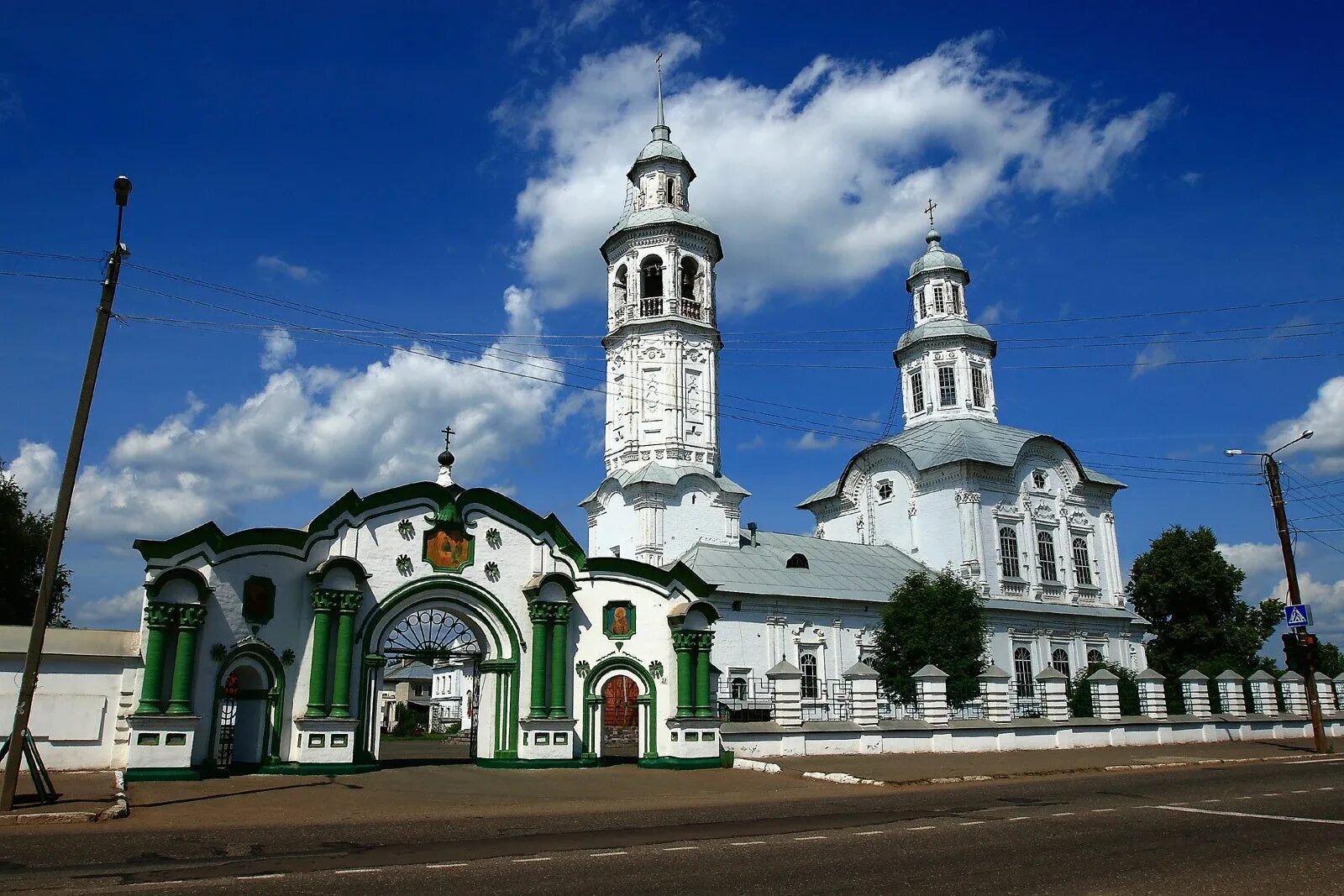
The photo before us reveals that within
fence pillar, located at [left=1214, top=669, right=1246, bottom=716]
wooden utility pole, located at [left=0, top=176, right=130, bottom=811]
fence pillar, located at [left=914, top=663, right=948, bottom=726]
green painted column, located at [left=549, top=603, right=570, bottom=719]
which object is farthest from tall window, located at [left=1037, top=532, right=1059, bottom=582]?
wooden utility pole, located at [left=0, top=176, right=130, bottom=811]

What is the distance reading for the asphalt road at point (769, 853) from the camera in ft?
26.1

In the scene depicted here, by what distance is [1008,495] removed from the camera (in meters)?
42.0

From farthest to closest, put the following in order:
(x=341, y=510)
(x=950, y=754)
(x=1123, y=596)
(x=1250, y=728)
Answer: (x=1123, y=596) < (x=1250, y=728) < (x=950, y=754) < (x=341, y=510)

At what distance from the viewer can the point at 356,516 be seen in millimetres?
20422

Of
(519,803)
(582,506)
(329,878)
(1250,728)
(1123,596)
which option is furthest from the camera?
(1123,596)

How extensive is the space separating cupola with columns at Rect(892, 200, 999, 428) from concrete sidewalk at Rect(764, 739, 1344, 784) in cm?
2202

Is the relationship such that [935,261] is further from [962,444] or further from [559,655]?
[559,655]

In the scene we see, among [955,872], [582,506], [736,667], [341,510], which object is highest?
[582,506]

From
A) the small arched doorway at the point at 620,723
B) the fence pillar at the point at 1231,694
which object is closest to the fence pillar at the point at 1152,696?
the fence pillar at the point at 1231,694

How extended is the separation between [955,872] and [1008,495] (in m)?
35.5

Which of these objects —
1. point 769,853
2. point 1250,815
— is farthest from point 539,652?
point 1250,815

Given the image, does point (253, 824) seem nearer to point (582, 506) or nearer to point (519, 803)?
point (519, 803)

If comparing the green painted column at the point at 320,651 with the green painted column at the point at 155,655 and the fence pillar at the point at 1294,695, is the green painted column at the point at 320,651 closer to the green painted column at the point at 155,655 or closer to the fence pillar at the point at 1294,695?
the green painted column at the point at 155,655

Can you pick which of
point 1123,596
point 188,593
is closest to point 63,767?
point 188,593
